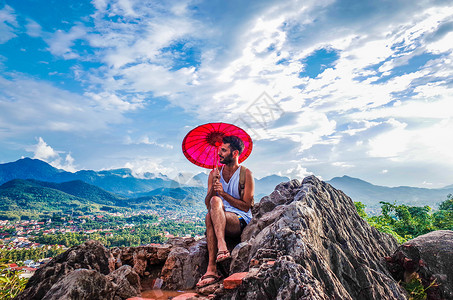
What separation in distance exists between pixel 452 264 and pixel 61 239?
64401mm

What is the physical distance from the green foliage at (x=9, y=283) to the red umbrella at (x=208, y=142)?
397 centimetres

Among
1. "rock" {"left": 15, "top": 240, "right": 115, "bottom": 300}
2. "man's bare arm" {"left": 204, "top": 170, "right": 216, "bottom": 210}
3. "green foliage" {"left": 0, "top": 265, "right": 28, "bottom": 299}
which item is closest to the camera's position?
"rock" {"left": 15, "top": 240, "right": 115, "bottom": 300}

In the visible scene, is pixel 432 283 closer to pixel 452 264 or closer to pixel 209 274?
pixel 452 264

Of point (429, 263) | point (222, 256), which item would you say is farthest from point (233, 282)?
point (429, 263)

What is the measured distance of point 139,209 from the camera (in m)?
165

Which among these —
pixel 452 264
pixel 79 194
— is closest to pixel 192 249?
pixel 452 264

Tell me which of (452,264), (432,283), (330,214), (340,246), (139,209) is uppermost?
(330,214)

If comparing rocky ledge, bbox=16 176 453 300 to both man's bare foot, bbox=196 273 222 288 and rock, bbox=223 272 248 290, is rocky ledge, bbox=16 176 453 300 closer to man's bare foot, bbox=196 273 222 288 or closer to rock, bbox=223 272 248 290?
rock, bbox=223 272 248 290

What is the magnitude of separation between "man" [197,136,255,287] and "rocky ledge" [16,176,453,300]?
0.28 metres

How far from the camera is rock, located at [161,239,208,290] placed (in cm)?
453

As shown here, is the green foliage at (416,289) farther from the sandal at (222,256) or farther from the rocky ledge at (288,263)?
the sandal at (222,256)

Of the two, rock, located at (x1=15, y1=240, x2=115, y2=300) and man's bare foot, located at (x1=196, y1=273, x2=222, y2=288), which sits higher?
rock, located at (x1=15, y1=240, x2=115, y2=300)

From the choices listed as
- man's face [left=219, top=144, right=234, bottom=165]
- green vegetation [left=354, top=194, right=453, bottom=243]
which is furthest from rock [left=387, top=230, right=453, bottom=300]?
green vegetation [left=354, top=194, right=453, bottom=243]

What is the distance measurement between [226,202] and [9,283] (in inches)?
164
